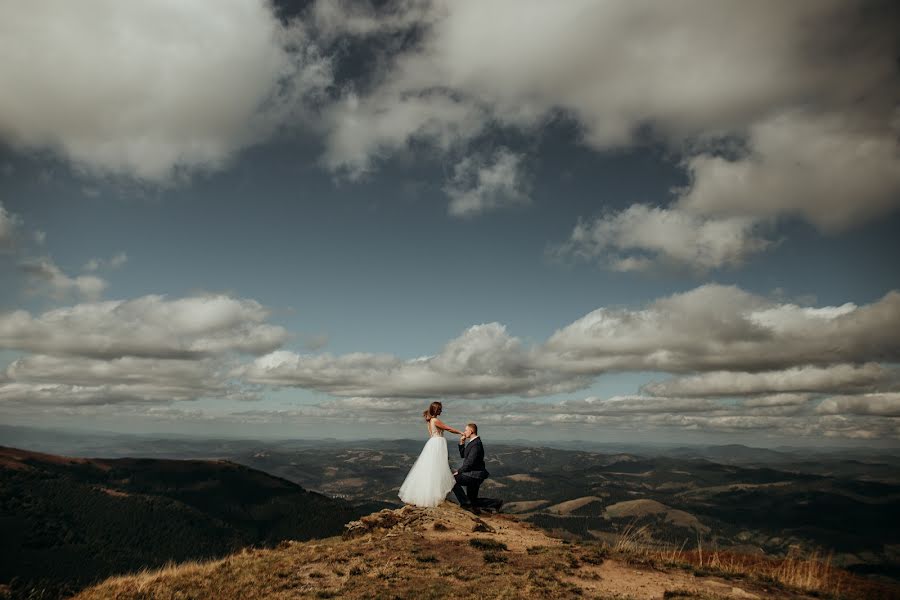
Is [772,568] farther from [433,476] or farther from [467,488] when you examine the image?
[433,476]

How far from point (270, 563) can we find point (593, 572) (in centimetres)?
1268

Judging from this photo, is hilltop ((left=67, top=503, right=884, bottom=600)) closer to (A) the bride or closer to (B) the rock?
(B) the rock

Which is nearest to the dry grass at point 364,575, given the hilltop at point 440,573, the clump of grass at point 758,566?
the hilltop at point 440,573

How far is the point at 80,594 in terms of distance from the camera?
57.9 feet

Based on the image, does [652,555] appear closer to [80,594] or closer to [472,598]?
[472,598]

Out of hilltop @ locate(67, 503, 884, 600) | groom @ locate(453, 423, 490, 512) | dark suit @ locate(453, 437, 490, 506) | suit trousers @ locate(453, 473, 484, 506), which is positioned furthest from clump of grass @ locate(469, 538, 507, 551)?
suit trousers @ locate(453, 473, 484, 506)

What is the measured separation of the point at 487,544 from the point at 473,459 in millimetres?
4230

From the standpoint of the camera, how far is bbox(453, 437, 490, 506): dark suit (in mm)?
23156

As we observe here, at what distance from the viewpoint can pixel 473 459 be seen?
2319cm

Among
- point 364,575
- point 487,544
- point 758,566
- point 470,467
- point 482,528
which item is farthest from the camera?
point 470,467

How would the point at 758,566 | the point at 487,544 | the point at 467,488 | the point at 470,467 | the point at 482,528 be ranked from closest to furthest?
the point at 487,544
the point at 758,566
the point at 482,528
the point at 470,467
the point at 467,488

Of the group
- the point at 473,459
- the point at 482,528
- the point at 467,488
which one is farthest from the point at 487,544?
the point at 467,488

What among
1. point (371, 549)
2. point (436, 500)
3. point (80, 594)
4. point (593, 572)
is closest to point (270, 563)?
point (371, 549)

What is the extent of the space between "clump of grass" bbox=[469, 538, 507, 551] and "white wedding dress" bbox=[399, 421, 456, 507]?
181 inches
